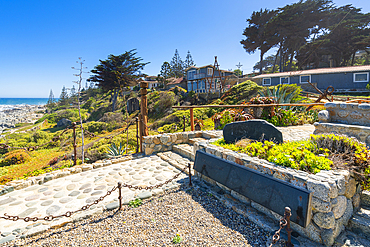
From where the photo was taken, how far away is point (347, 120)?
15.5 ft

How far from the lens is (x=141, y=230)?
8.87 ft

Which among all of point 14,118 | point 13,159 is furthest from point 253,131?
point 14,118

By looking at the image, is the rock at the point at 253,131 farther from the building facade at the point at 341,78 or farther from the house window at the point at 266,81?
the house window at the point at 266,81

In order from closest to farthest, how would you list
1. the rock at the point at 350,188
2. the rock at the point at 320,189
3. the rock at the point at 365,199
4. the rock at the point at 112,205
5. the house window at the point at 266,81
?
1. the rock at the point at 320,189
2. the rock at the point at 350,188
3. the rock at the point at 365,199
4. the rock at the point at 112,205
5. the house window at the point at 266,81

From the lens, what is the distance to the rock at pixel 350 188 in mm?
2527

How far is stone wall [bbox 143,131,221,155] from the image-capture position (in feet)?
20.7

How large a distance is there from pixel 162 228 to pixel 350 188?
2835 mm

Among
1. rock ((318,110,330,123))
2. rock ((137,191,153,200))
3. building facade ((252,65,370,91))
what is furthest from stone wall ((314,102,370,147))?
building facade ((252,65,370,91))

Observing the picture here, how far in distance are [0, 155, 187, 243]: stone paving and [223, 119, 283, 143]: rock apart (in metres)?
1.62

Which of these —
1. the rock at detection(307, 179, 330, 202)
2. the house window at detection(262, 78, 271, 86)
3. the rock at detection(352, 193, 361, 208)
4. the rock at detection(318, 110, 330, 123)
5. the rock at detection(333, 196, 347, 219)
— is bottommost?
the rock at detection(352, 193, 361, 208)

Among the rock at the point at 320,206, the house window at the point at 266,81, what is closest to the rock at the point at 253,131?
the rock at the point at 320,206

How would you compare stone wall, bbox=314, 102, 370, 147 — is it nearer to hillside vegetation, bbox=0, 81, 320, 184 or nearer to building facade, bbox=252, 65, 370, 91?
hillside vegetation, bbox=0, 81, 320, 184

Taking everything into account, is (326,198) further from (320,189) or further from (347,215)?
(347,215)

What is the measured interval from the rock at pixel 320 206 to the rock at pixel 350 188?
60 cm
